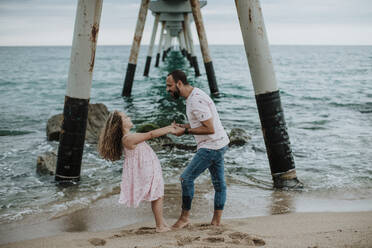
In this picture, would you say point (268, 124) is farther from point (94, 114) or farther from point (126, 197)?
point (94, 114)

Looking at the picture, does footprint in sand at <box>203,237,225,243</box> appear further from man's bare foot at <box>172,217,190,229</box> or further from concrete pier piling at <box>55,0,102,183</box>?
concrete pier piling at <box>55,0,102,183</box>

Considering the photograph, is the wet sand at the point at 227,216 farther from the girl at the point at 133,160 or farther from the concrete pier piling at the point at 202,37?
the concrete pier piling at the point at 202,37

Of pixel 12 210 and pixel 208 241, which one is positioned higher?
pixel 208 241

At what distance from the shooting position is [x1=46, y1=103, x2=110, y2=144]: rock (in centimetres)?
856

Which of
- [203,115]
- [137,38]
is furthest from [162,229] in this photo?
[137,38]

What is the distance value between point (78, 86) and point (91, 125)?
408 cm

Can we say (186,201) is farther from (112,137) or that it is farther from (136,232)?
(112,137)

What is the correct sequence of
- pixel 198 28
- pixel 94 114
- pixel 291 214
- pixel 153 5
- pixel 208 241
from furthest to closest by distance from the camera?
pixel 153 5 < pixel 198 28 < pixel 94 114 < pixel 291 214 < pixel 208 241

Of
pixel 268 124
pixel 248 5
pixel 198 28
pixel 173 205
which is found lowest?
pixel 173 205

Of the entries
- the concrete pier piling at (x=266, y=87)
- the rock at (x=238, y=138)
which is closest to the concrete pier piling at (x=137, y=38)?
the rock at (x=238, y=138)

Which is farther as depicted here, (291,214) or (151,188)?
(291,214)

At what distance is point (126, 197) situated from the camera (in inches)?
140

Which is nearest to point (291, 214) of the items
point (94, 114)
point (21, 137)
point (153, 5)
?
point (94, 114)

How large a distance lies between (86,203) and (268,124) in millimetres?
2482
